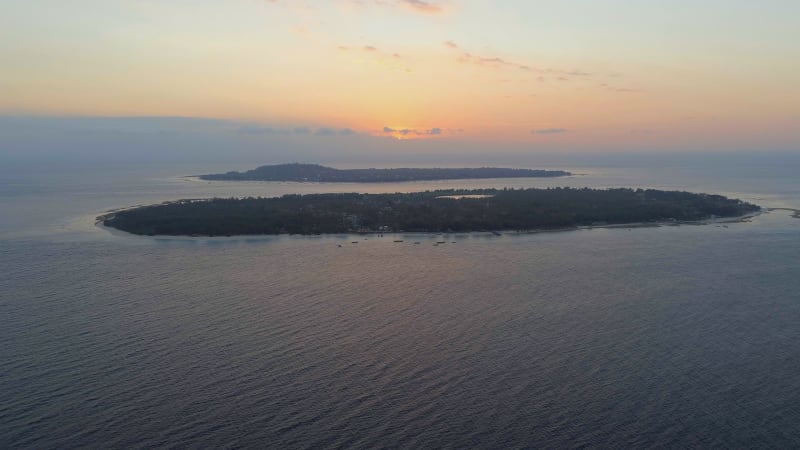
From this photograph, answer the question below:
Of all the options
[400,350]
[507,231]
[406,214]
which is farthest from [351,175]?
[400,350]

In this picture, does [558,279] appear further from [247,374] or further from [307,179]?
[307,179]

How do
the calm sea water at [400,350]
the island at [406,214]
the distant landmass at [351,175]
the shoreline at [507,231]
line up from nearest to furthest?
1. the calm sea water at [400,350]
2. the shoreline at [507,231]
3. the island at [406,214]
4. the distant landmass at [351,175]

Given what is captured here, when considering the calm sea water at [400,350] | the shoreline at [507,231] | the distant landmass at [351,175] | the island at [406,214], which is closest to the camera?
the calm sea water at [400,350]

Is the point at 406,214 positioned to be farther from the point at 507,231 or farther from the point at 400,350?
the point at 400,350

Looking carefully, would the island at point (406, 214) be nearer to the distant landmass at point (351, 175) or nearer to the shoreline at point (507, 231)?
the shoreline at point (507, 231)

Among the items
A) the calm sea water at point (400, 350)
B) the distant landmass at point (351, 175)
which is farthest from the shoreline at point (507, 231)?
the distant landmass at point (351, 175)
